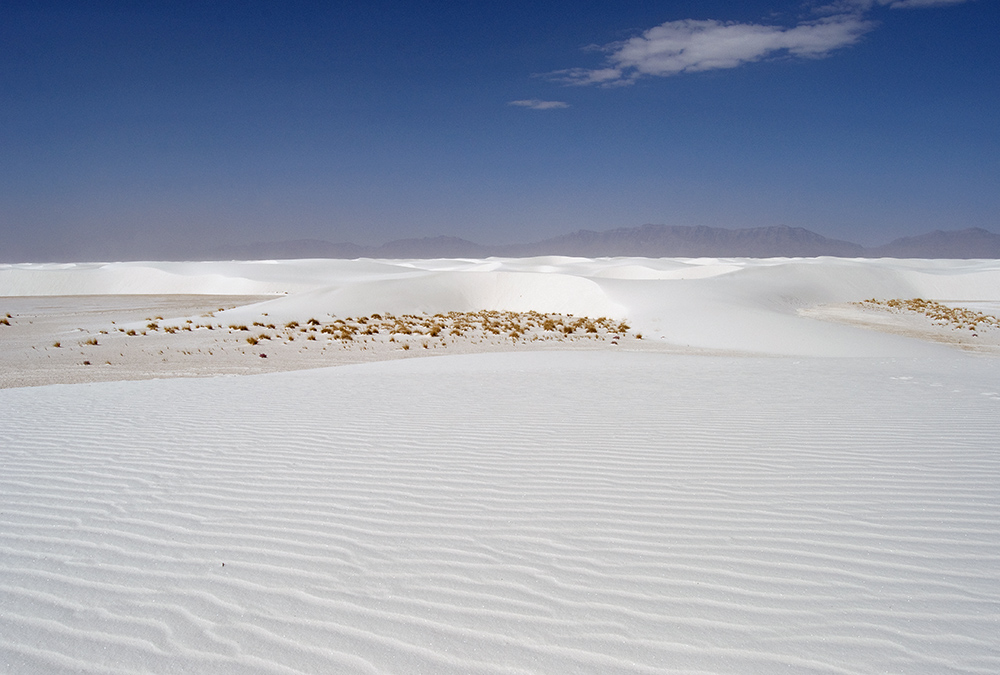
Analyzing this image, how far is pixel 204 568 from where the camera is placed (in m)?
3.05

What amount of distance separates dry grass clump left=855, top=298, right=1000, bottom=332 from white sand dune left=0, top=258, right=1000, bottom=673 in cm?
1782

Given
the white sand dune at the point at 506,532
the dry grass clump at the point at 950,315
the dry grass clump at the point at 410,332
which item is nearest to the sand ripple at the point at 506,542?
the white sand dune at the point at 506,532

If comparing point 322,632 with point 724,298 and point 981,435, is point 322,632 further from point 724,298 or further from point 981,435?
point 724,298

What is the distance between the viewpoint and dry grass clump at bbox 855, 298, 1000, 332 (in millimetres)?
22681

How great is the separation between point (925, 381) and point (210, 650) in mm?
9070

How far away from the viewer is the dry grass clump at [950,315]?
2268cm

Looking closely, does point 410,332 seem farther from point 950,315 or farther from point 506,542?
point 950,315

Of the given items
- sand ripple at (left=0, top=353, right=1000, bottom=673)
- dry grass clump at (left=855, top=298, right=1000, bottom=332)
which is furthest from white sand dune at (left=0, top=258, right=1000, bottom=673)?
dry grass clump at (left=855, top=298, right=1000, bottom=332)

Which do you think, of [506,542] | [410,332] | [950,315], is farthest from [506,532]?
[950,315]

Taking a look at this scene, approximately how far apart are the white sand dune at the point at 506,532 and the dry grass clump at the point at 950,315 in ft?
58.5

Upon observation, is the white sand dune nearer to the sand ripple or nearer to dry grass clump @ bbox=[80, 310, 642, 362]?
the sand ripple

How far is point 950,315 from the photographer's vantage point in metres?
25.6

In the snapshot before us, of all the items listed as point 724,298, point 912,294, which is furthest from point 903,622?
point 912,294

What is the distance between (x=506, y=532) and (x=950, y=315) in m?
28.1
